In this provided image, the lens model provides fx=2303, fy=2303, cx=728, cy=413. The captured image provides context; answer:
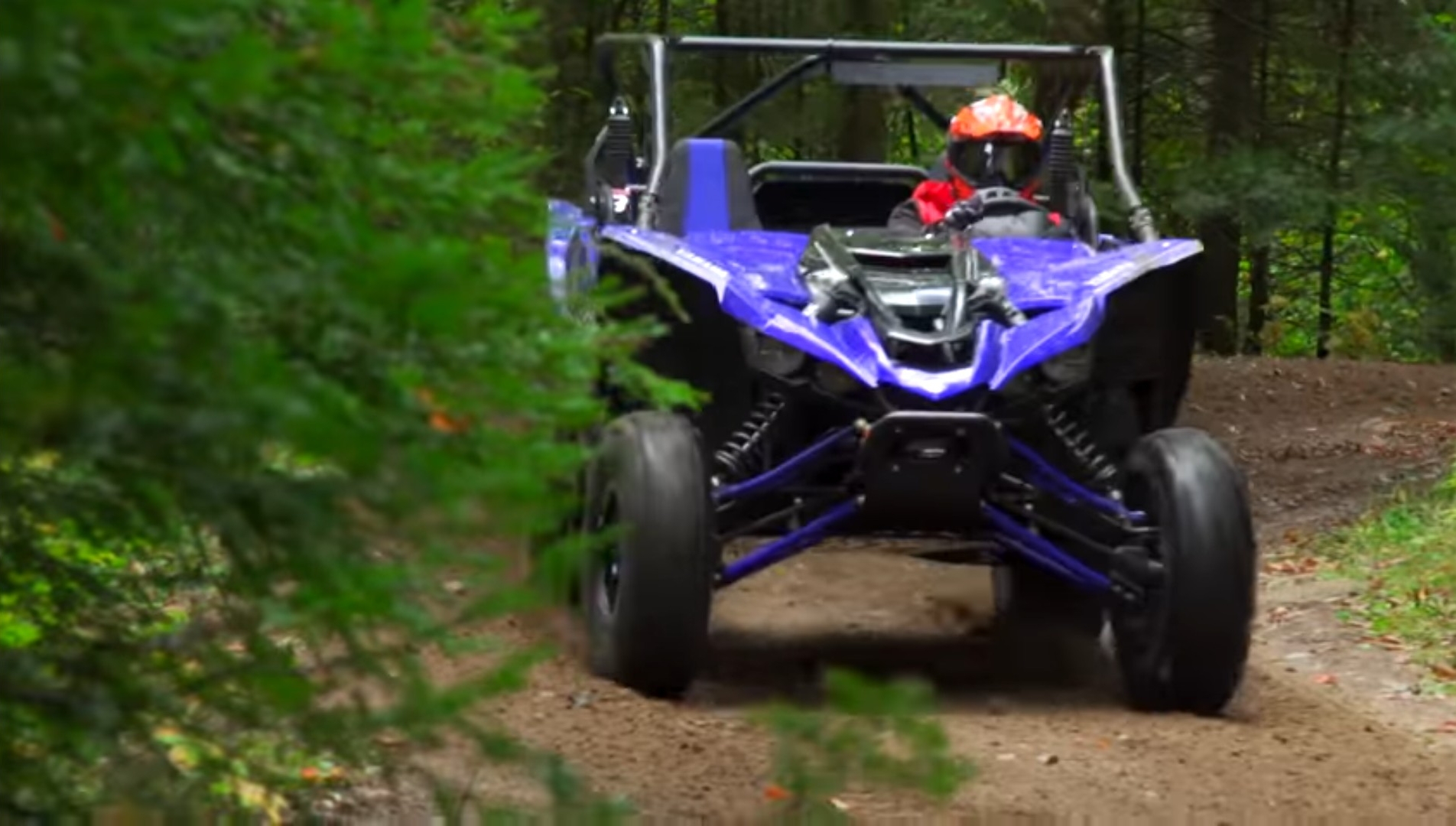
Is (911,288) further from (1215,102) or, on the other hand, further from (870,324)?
(1215,102)

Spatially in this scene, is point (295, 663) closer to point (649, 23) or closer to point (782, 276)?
point (782, 276)

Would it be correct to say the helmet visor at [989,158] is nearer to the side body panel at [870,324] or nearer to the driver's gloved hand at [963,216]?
the driver's gloved hand at [963,216]

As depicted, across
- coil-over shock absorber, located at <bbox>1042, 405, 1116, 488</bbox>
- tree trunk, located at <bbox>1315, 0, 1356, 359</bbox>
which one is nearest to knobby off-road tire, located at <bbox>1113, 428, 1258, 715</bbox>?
coil-over shock absorber, located at <bbox>1042, 405, 1116, 488</bbox>

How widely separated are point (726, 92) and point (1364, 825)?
1138 centimetres

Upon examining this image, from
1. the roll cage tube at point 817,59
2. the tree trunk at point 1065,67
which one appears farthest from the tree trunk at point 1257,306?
the roll cage tube at point 817,59

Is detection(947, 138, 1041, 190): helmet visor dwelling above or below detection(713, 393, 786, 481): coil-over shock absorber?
above

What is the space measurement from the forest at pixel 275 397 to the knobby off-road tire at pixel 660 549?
2403 millimetres

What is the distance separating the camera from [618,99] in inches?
368

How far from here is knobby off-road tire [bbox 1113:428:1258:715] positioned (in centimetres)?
675

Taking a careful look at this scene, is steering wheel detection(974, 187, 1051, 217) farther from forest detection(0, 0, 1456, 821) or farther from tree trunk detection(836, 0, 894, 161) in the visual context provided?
tree trunk detection(836, 0, 894, 161)

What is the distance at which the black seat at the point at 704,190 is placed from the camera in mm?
8492

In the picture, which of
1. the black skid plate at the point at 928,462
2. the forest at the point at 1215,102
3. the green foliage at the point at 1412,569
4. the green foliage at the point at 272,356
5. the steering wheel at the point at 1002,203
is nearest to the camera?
the green foliage at the point at 272,356

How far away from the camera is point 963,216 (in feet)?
28.1

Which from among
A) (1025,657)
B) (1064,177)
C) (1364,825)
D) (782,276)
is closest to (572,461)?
(1364,825)
